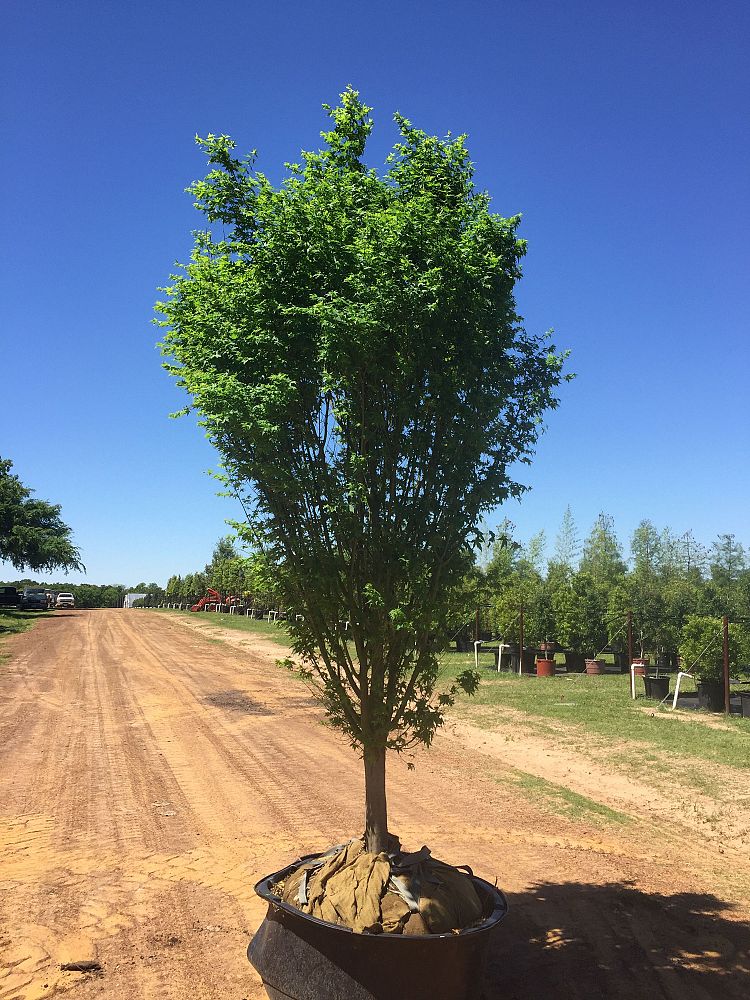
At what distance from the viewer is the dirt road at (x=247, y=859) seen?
218 inches

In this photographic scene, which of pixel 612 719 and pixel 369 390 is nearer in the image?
pixel 369 390

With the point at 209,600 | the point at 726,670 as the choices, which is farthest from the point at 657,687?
the point at 209,600

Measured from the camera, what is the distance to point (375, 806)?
17.5 ft

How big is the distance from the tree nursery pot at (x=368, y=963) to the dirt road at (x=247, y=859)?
3.06 feet

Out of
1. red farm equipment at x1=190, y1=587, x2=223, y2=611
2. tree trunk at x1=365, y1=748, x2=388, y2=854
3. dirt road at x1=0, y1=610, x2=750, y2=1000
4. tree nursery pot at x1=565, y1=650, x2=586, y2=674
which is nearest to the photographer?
tree trunk at x1=365, y1=748, x2=388, y2=854

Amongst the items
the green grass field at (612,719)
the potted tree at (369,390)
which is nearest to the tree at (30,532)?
the green grass field at (612,719)

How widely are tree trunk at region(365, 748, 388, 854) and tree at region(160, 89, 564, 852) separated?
1cm

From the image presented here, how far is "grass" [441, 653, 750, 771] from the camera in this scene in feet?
43.0

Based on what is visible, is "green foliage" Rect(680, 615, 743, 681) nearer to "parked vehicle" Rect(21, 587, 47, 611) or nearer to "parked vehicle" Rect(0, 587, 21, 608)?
"parked vehicle" Rect(0, 587, 21, 608)

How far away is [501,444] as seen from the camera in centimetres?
521

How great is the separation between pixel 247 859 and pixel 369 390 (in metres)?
5.53

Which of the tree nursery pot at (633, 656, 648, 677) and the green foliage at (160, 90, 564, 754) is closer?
the green foliage at (160, 90, 564, 754)

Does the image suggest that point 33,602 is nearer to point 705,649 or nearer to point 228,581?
point 228,581

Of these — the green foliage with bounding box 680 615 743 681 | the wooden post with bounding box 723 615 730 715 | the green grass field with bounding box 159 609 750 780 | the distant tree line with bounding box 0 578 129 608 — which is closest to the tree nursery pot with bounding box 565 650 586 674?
the green grass field with bounding box 159 609 750 780
